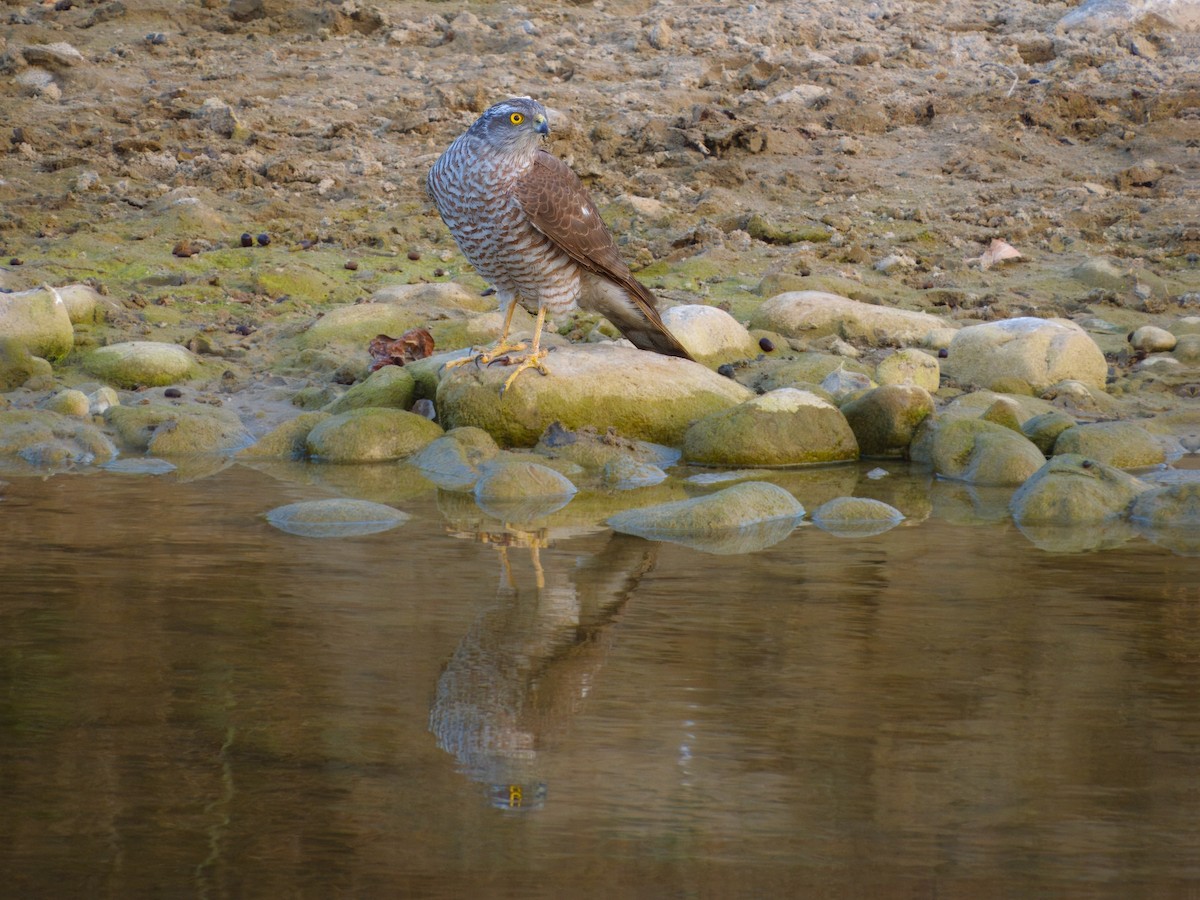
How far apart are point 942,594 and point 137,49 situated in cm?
998

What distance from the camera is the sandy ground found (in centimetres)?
1043

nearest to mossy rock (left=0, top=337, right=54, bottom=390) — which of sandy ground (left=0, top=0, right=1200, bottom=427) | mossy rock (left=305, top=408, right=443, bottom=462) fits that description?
sandy ground (left=0, top=0, right=1200, bottom=427)

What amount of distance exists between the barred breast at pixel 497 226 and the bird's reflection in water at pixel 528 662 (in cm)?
176

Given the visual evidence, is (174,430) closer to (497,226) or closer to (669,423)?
(497,226)

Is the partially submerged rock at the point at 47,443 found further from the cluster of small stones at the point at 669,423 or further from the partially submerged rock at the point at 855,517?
the partially submerged rock at the point at 855,517

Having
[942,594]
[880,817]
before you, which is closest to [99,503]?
[942,594]

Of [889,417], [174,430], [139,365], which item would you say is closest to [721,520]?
[889,417]

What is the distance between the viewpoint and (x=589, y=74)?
13.0 metres

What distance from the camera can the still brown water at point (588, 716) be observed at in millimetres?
3113

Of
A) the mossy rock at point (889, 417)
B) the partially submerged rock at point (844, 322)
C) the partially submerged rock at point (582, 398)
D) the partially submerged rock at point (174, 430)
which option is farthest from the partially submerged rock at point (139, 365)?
the mossy rock at point (889, 417)

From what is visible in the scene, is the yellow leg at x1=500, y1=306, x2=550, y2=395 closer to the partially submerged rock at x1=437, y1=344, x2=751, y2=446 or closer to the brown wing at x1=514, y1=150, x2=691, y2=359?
the partially submerged rock at x1=437, y1=344, x2=751, y2=446

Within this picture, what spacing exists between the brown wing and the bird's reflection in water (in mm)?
1787

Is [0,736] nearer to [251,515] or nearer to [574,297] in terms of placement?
→ [251,515]

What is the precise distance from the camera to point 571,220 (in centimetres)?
725
